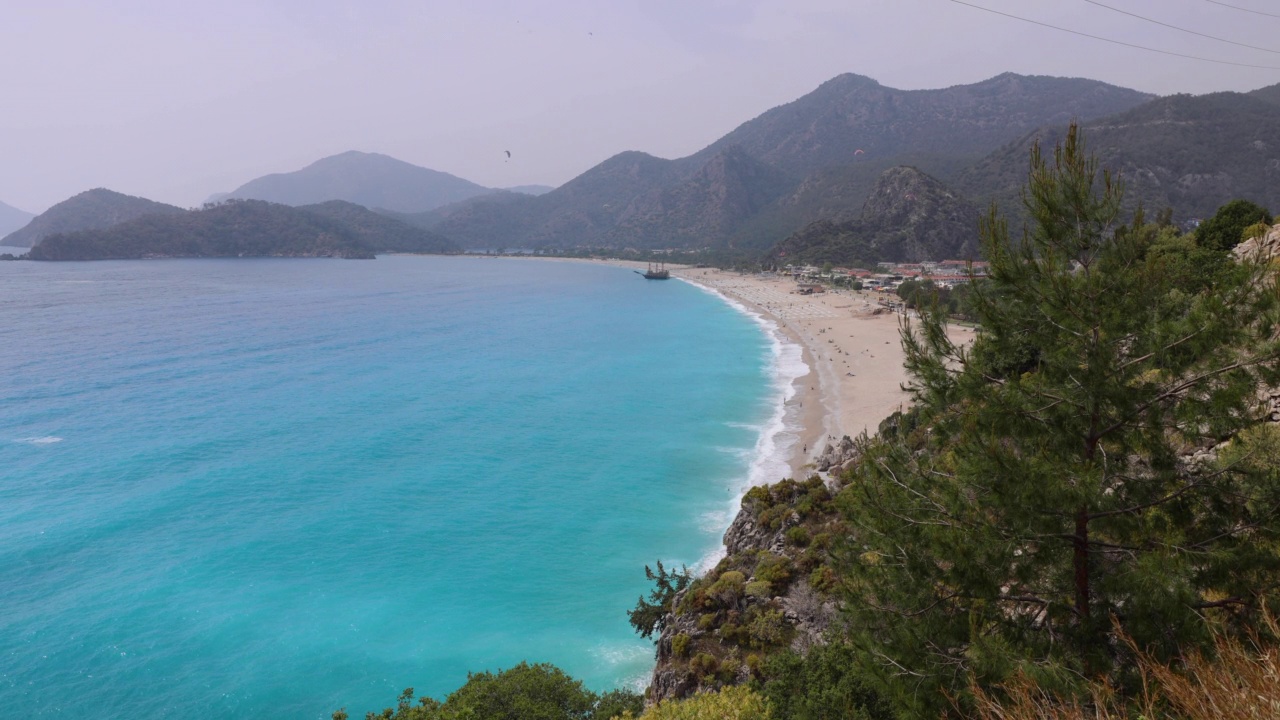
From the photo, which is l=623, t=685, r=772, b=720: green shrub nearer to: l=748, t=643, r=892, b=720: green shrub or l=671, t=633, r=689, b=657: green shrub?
l=748, t=643, r=892, b=720: green shrub

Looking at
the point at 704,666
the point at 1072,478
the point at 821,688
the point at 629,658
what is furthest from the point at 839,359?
the point at 1072,478

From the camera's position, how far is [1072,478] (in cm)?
688

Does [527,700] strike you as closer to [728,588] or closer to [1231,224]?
[728,588]

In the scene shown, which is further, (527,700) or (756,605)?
(756,605)

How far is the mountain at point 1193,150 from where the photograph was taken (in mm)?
112688

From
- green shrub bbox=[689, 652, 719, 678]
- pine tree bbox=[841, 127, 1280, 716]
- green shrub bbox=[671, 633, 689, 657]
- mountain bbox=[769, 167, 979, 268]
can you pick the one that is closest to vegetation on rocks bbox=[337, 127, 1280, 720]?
pine tree bbox=[841, 127, 1280, 716]

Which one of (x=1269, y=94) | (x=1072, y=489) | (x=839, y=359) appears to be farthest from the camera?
(x=1269, y=94)

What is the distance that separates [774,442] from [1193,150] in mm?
135952

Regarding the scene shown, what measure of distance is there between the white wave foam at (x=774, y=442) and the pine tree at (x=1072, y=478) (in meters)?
15.5

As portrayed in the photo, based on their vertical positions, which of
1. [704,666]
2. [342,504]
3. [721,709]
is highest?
[721,709]

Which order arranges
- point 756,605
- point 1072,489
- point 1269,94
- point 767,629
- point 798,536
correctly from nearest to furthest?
1. point 1072,489
2. point 767,629
3. point 756,605
4. point 798,536
5. point 1269,94

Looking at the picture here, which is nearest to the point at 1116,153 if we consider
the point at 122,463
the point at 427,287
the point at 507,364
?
the point at 507,364

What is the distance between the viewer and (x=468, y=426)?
41219 mm

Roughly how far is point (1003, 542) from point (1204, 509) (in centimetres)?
213
